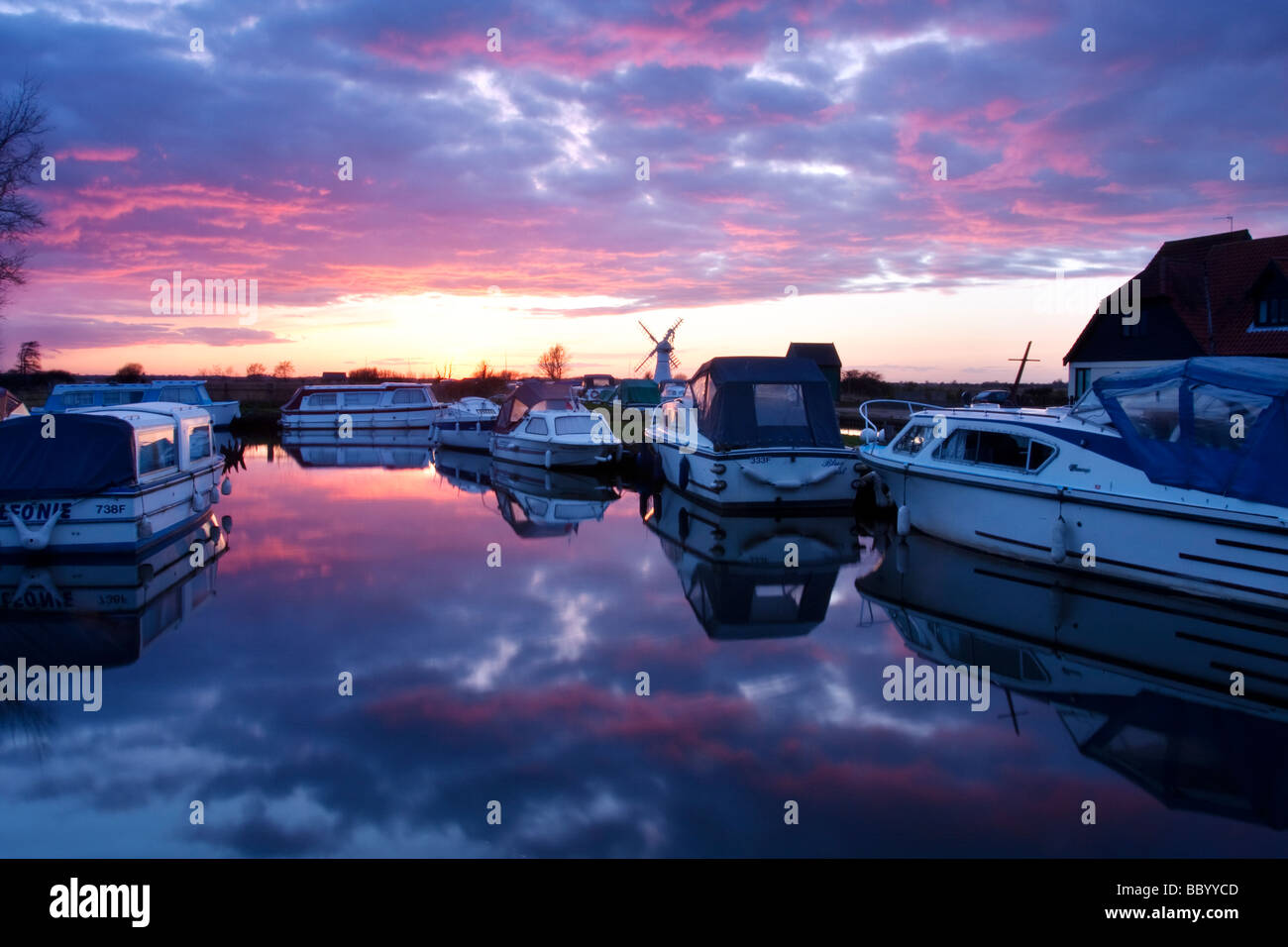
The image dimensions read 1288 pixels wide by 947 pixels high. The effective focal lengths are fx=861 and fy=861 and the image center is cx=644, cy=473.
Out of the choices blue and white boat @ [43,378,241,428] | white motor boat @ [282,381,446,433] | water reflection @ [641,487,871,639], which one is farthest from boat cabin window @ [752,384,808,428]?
white motor boat @ [282,381,446,433]

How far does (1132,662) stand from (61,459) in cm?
1448

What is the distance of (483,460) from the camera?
32219 millimetres

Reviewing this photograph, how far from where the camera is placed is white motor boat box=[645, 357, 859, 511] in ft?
55.2

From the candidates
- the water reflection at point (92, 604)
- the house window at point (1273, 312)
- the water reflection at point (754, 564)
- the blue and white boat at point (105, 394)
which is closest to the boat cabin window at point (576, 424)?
the water reflection at point (754, 564)

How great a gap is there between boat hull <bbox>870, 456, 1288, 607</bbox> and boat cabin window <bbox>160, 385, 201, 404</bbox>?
3108 centimetres

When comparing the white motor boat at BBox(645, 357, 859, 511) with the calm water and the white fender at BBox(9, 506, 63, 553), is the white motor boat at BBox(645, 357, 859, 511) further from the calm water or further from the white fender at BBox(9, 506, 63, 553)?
the white fender at BBox(9, 506, 63, 553)

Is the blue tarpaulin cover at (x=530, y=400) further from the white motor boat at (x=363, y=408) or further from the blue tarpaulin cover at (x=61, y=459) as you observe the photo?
the blue tarpaulin cover at (x=61, y=459)

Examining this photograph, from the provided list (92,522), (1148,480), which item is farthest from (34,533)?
(1148,480)

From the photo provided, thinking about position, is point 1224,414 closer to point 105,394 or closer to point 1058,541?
point 1058,541

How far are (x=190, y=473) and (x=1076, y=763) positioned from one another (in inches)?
603

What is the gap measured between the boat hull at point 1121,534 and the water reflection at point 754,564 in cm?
186

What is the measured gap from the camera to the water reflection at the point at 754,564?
413 inches

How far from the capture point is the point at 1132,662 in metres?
8.63
